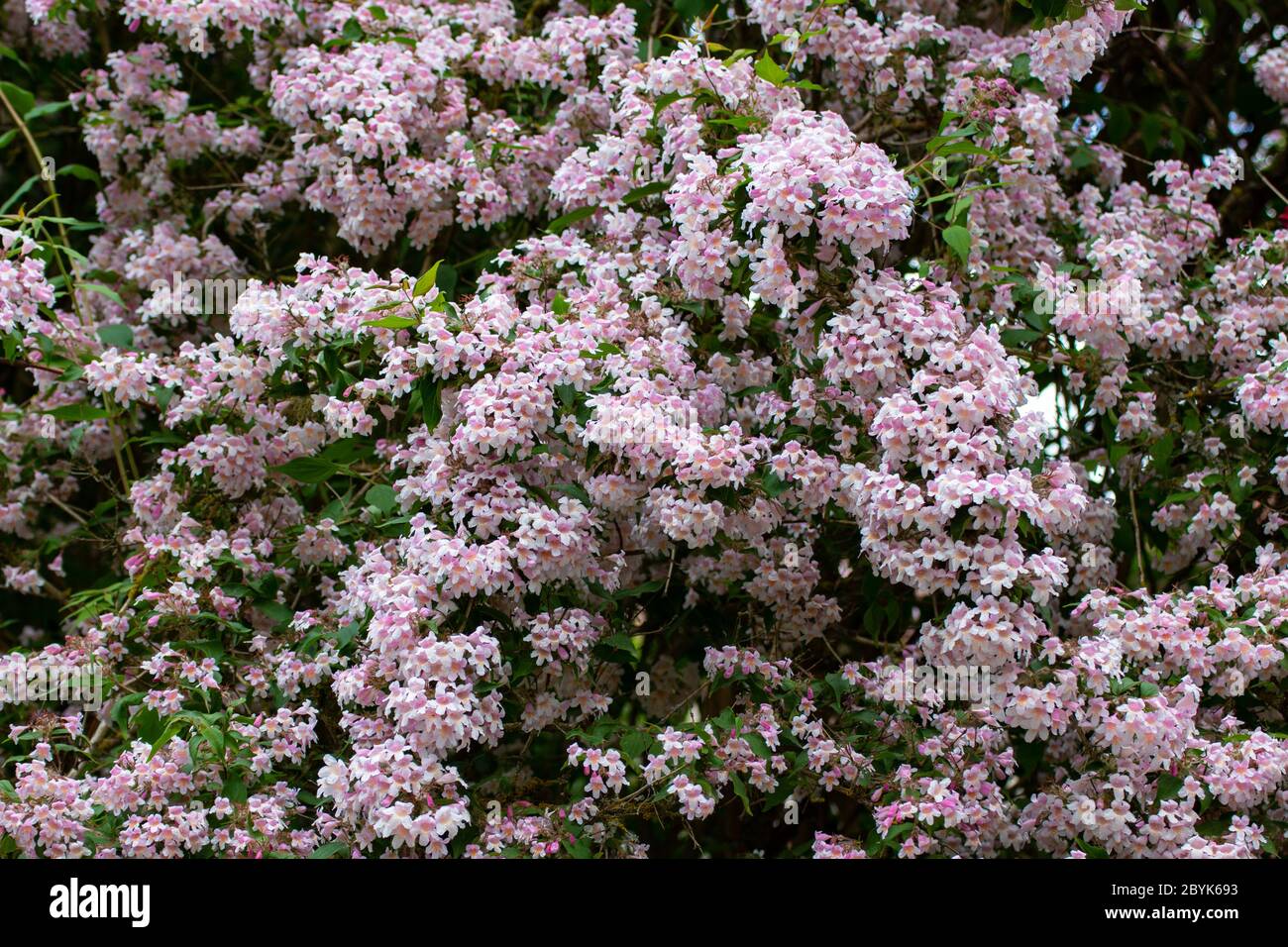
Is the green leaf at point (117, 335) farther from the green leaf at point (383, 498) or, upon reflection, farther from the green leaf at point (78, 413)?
the green leaf at point (383, 498)

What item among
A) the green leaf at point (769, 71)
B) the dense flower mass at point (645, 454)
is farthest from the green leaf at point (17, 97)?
the green leaf at point (769, 71)

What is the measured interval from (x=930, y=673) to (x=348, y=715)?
1172mm

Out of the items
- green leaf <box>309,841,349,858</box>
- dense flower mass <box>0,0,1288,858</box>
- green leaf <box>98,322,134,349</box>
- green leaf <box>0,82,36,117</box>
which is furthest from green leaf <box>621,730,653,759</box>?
green leaf <box>0,82,36,117</box>

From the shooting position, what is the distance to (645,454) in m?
2.78

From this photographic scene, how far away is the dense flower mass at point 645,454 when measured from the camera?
2.79 metres

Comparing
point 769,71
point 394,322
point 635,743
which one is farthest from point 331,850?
point 769,71

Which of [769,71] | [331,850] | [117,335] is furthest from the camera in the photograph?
[117,335]

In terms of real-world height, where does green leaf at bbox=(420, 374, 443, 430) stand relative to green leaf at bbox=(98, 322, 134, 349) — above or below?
below

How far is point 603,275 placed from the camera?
3264mm

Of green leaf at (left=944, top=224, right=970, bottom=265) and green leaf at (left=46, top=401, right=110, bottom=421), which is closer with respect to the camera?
green leaf at (left=944, top=224, right=970, bottom=265)

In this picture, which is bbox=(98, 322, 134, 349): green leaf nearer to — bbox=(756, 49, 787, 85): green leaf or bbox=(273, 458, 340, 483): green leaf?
bbox=(273, 458, 340, 483): green leaf

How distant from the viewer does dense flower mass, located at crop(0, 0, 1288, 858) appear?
2.79 m

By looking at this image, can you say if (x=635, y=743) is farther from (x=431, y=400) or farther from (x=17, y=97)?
(x=17, y=97)
